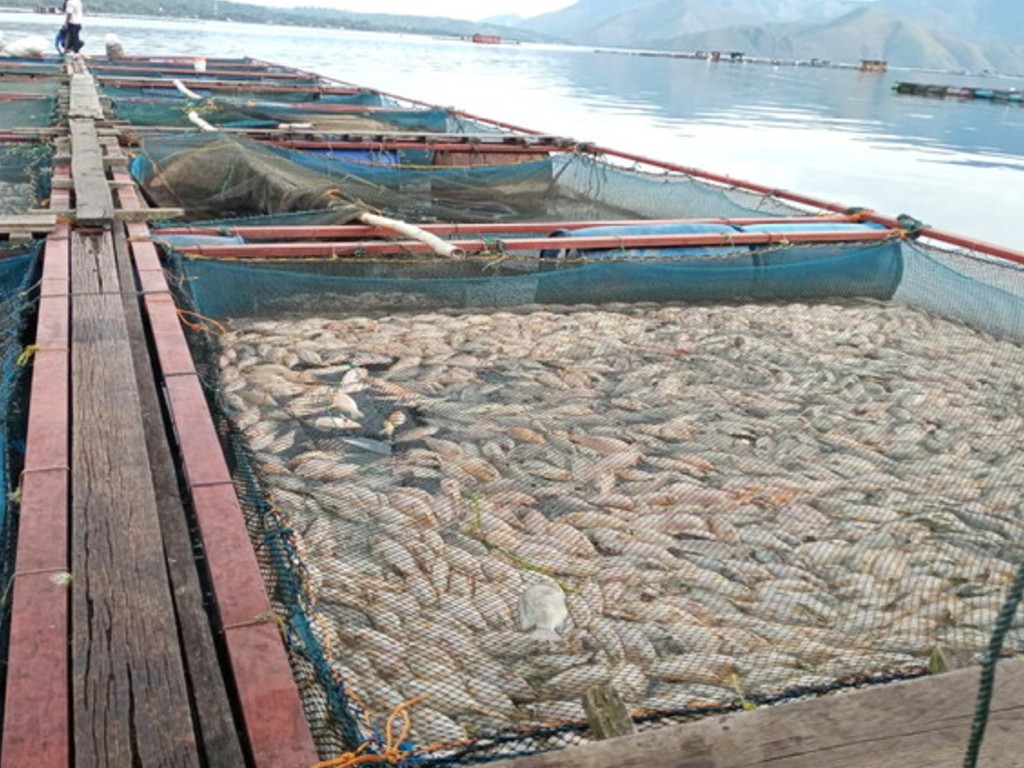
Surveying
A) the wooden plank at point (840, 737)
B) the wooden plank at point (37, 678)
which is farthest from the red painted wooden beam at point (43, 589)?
the wooden plank at point (840, 737)

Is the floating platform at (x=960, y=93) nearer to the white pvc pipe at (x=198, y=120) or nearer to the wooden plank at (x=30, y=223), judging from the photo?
the white pvc pipe at (x=198, y=120)

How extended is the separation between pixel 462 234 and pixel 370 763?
710cm

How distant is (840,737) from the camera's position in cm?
240

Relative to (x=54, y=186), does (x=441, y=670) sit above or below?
below

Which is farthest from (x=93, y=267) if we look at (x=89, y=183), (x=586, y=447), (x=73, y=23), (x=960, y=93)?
(x=960, y=93)

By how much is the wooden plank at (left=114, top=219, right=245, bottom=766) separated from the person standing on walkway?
965 inches

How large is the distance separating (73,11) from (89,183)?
19846mm

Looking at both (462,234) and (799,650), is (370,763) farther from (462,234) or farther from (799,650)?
(462,234)

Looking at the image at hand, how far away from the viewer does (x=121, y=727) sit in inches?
96.7

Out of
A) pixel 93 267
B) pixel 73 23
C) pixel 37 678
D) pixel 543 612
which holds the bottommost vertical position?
pixel 543 612

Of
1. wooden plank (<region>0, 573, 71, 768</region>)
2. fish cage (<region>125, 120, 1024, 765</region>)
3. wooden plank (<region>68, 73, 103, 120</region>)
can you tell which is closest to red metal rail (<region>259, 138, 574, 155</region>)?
fish cage (<region>125, 120, 1024, 765</region>)

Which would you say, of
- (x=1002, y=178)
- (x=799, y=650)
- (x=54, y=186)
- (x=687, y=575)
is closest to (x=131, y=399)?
(x=687, y=575)

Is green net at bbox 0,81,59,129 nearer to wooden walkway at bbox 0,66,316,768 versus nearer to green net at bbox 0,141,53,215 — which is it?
green net at bbox 0,141,53,215

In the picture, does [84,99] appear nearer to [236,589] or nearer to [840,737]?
[236,589]
